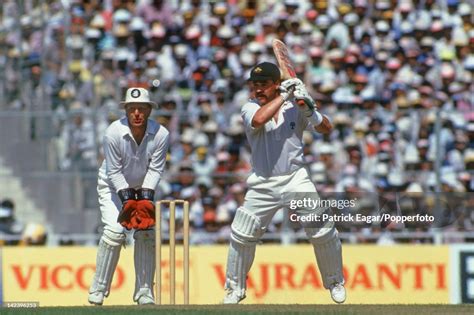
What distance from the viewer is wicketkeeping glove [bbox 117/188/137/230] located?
11.1 m

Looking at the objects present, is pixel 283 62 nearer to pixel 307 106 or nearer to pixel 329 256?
pixel 307 106

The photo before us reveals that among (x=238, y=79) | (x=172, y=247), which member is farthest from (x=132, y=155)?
(x=238, y=79)

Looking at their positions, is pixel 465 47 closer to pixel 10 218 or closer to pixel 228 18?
pixel 228 18

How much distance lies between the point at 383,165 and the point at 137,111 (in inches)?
217

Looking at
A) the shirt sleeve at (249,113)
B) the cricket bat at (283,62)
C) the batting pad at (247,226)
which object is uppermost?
the cricket bat at (283,62)

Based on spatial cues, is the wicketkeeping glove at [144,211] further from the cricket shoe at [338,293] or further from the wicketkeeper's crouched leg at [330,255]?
the cricket shoe at [338,293]

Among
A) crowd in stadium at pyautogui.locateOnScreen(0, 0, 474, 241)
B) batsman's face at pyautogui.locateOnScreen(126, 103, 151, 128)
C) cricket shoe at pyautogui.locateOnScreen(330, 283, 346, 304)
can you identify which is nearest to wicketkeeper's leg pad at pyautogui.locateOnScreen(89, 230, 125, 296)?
batsman's face at pyautogui.locateOnScreen(126, 103, 151, 128)

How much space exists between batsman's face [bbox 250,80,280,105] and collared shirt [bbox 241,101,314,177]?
0.07 meters

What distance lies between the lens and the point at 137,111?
11.3 m

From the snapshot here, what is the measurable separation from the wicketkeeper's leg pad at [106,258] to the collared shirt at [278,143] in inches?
53.6

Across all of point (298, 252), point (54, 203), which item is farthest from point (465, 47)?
point (54, 203)

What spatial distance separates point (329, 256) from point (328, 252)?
0.04 m

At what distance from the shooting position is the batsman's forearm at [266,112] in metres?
10.4

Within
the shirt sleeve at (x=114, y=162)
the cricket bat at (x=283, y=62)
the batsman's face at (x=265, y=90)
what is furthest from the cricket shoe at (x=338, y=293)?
the shirt sleeve at (x=114, y=162)
